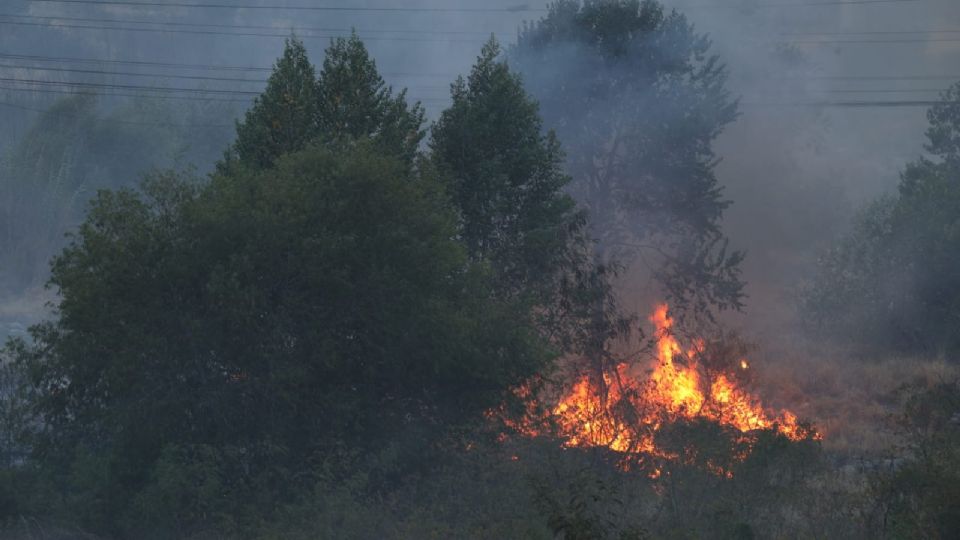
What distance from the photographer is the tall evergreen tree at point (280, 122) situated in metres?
18.7

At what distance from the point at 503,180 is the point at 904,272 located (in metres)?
24.3

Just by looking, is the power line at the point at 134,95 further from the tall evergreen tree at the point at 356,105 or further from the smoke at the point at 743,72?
the tall evergreen tree at the point at 356,105

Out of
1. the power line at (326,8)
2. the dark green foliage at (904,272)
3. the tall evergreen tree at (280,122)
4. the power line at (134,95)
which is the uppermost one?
the power line at (326,8)

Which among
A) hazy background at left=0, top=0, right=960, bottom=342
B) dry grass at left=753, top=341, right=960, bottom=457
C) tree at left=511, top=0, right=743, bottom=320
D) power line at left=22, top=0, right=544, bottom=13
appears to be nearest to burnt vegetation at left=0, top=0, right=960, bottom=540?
dry grass at left=753, top=341, right=960, bottom=457

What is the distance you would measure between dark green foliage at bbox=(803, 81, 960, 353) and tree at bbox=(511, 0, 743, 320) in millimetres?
9832

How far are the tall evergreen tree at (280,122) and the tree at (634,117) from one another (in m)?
14.6

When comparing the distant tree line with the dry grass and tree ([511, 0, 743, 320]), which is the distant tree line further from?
tree ([511, 0, 743, 320])

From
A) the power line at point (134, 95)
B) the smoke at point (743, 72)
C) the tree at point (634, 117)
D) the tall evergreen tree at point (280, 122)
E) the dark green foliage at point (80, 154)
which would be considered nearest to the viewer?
the tall evergreen tree at point (280, 122)

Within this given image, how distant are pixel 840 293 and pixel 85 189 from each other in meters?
45.6

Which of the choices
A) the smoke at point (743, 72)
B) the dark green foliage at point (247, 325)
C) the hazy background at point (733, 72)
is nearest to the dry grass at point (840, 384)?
the smoke at point (743, 72)

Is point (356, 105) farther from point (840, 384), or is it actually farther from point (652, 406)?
point (840, 384)

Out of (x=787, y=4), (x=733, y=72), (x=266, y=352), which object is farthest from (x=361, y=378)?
(x=787, y=4)

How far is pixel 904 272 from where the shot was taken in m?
39.0

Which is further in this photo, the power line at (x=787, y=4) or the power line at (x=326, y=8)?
the power line at (x=326, y=8)
